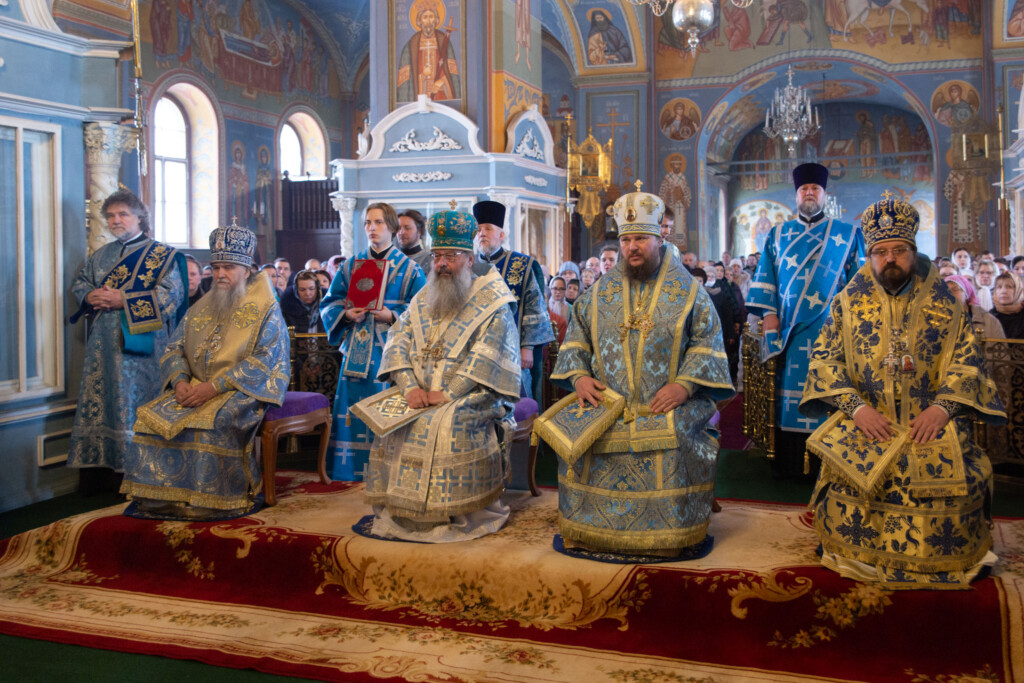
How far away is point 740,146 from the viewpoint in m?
23.1

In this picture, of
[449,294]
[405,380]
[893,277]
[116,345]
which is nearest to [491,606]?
[405,380]

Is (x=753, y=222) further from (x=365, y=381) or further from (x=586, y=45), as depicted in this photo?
(x=365, y=381)

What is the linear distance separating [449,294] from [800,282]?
230 centimetres

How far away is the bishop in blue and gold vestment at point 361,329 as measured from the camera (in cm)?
555

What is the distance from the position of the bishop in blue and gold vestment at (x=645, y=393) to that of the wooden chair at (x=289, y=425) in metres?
1.69

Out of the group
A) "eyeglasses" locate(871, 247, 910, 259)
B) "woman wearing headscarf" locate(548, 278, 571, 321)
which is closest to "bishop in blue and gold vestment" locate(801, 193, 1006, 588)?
"eyeglasses" locate(871, 247, 910, 259)

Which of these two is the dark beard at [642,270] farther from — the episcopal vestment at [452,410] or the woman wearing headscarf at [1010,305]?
the woman wearing headscarf at [1010,305]

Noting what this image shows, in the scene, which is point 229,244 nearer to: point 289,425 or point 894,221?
point 289,425

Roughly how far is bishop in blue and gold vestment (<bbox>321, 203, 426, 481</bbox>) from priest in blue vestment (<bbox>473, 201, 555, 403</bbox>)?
1.56ft

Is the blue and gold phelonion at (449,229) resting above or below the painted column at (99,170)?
below

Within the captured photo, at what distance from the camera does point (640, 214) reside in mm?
4023

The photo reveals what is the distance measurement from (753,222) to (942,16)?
688cm

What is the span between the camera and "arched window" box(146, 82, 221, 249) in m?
15.8

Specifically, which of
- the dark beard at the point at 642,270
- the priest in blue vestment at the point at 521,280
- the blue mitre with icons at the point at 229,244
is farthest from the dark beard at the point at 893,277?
the blue mitre with icons at the point at 229,244
